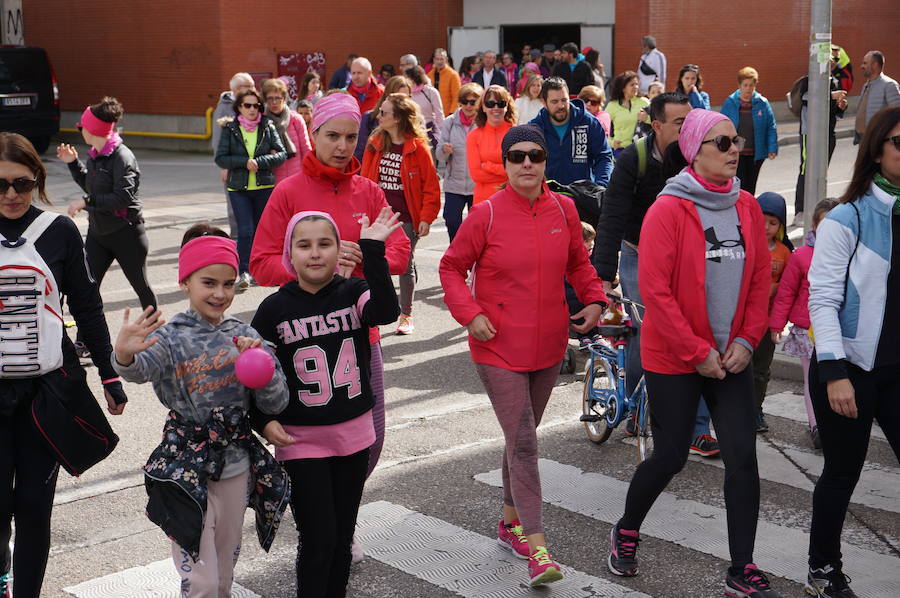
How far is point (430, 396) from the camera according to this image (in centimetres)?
829

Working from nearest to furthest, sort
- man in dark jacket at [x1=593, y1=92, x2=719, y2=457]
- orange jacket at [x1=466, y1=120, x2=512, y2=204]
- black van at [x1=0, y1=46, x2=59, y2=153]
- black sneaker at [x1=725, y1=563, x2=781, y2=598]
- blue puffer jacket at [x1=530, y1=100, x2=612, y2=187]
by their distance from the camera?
1. black sneaker at [x1=725, y1=563, x2=781, y2=598]
2. man in dark jacket at [x1=593, y1=92, x2=719, y2=457]
3. blue puffer jacket at [x1=530, y1=100, x2=612, y2=187]
4. orange jacket at [x1=466, y1=120, x2=512, y2=204]
5. black van at [x1=0, y1=46, x2=59, y2=153]

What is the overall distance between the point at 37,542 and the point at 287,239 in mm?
1495

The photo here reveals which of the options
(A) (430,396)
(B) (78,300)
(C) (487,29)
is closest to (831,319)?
(B) (78,300)

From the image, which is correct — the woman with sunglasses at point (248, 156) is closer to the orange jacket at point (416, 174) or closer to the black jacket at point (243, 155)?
the black jacket at point (243, 155)

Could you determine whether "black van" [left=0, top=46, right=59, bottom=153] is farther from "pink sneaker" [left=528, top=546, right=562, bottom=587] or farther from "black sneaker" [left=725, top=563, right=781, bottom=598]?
"black sneaker" [left=725, top=563, right=781, bottom=598]

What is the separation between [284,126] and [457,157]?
7.97 feet

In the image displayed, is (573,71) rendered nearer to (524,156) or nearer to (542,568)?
(524,156)

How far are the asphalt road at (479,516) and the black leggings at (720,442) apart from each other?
36 cm

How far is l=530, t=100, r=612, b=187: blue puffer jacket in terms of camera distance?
31.5ft

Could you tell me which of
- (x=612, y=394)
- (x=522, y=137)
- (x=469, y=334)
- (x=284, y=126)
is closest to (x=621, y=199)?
(x=612, y=394)

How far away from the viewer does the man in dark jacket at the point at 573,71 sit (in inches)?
814

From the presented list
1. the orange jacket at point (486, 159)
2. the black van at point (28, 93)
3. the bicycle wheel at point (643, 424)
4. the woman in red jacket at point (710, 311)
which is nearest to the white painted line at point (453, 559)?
the woman in red jacket at point (710, 311)

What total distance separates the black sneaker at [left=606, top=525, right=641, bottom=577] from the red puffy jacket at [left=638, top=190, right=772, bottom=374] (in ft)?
2.52

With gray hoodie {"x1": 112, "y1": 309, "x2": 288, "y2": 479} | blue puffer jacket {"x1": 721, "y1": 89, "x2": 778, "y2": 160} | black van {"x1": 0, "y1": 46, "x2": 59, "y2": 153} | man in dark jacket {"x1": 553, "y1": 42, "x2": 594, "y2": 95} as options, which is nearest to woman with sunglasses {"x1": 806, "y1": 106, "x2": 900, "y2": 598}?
gray hoodie {"x1": 112, "y1": 309, "x2": 288, "y2": 479}
